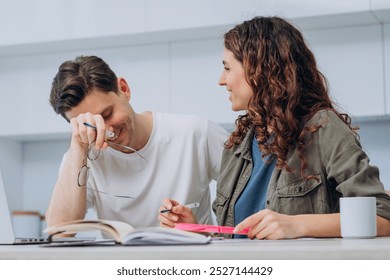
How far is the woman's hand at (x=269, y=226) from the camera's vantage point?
4.89 ft

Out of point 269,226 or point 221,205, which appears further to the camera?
point 221,205

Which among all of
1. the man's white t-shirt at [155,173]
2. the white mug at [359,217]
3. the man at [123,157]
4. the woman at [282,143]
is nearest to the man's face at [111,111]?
the man at [123,157]

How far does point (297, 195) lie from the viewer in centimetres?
190

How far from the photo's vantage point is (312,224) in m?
1.59

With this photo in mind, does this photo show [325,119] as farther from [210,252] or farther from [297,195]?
[210,252]

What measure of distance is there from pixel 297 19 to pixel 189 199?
1169mm

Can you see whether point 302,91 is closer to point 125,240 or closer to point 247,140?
point 247,140

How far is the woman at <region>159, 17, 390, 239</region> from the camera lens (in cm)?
180

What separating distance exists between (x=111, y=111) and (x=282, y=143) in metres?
0.61

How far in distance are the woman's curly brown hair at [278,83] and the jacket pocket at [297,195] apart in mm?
53

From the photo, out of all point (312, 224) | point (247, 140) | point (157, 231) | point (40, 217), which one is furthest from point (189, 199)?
point (40, 217)

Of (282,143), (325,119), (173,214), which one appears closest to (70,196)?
(173,214)

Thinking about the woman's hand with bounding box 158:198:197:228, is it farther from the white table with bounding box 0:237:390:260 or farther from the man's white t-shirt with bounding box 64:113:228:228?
the white table with bounding box 0:237:390:260

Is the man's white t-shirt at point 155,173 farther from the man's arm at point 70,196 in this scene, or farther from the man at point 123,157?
the man's arm at point 70,196
